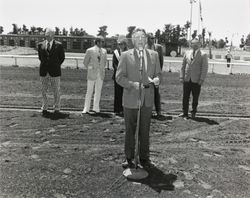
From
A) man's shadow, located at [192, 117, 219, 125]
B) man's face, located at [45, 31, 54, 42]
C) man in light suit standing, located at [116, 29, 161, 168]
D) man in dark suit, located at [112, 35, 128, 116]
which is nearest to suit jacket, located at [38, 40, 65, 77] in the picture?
man's face, located at [45, 31, 54, 42]

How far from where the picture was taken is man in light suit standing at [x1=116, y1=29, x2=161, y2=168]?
527 cm

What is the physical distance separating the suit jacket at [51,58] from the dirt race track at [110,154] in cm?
115

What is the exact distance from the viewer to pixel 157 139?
724 centimetres

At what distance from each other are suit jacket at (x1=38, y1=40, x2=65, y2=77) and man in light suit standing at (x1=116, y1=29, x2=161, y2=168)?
13.3ft

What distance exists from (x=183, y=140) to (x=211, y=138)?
0.67m

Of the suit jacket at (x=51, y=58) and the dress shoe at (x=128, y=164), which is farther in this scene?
the suit jacket at (x=51, y=58)

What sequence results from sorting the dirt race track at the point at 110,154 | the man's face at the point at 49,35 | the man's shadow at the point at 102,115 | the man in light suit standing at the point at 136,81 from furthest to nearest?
the man's shadow at the point at 102,115 → the man's face at the point at 49,35 → the man in light suit standing at the point at 136,81 → the dirt race track at the point at 110,154

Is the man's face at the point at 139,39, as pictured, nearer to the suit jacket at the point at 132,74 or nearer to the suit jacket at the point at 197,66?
the suit jacket at the point at 132,74

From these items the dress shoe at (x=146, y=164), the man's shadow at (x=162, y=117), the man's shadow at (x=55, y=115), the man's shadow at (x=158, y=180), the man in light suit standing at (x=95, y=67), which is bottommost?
the man's shadow at (x=158, y=180)

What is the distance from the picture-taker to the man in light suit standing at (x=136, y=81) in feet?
17.3

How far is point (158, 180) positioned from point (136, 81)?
1501 mm

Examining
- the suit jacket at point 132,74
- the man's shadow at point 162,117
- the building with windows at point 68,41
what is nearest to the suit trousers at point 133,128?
the suit jacket at point 132,74

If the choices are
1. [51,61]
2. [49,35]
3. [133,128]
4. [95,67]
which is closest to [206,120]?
[95,67]

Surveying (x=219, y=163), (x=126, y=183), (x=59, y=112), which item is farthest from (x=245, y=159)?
(x=59, y=112)
